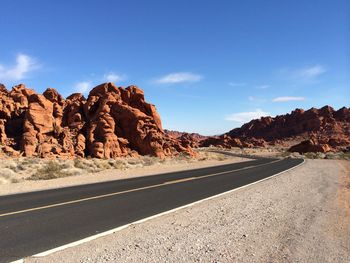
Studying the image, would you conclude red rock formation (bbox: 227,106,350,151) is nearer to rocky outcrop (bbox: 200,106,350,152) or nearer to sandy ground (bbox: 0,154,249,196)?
rocky outcrop (bbox: 200,106,350,152)

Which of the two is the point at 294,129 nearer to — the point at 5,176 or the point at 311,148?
the point at 311,148

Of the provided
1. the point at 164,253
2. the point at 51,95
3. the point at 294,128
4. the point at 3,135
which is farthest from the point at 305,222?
the point at 294,128

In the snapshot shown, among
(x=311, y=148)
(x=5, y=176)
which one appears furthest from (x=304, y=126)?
(x=5, y=176)

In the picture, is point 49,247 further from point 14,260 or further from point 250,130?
point 250,130

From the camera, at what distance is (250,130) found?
17825cm

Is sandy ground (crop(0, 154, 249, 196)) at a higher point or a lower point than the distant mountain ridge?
lower

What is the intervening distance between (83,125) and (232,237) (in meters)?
39.5

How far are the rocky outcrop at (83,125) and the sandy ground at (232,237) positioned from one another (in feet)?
98.6

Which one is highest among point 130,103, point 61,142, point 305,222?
point 130,103

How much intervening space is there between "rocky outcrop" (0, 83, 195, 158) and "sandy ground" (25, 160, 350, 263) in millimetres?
30068

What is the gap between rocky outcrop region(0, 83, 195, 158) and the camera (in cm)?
3900

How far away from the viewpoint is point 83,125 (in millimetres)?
44844

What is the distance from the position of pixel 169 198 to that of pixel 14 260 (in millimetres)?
7759

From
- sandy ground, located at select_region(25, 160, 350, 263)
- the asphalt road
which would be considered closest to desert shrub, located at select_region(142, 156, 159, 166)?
the asphalt road
